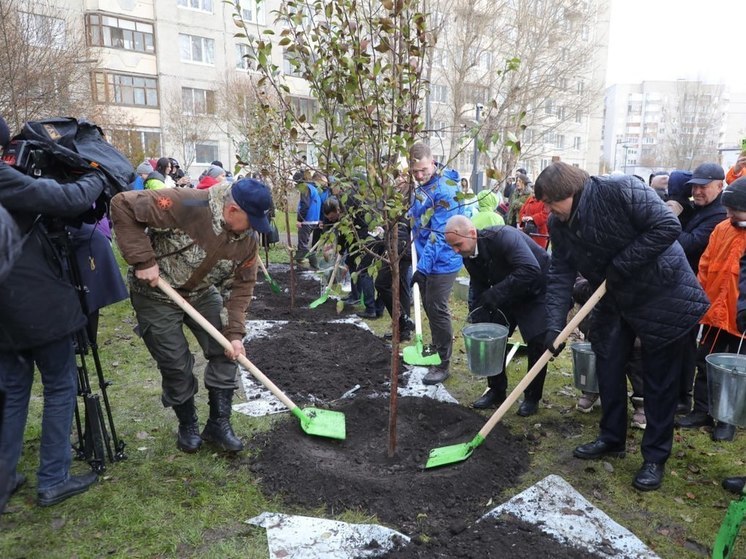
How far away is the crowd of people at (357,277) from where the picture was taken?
272 cm

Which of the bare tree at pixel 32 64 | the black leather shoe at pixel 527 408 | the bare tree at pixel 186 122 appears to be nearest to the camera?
the black leather shoe at pixel 527 408

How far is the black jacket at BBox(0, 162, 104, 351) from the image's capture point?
8.20 ft

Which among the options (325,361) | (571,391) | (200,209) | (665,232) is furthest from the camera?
(325,361)

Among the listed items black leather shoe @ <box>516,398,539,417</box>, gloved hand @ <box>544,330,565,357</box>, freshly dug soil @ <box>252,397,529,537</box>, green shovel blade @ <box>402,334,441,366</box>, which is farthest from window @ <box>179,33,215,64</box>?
gloved hand @ <box>544,330,565,357</box>

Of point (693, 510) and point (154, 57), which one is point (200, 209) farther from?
point (154, 57)

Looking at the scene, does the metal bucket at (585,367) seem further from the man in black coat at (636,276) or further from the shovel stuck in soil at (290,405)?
the shovel stuck in soil at (290,405)

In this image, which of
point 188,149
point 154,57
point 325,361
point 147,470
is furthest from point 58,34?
point 154,57

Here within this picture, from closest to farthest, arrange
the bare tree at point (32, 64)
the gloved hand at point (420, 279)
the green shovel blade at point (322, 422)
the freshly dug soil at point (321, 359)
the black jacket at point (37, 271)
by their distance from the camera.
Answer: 1. the black jacket at point (37, 271)
2. the green shovel blade at point (322, 422)
3. the freshly dug soil at point (321, 359)
4. the gloved hand at point (420, 279)
5. the bare tree at point (32, 64)

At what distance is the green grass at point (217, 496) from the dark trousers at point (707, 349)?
0.30 m

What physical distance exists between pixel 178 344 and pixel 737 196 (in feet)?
12.2

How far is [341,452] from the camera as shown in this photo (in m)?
3.71

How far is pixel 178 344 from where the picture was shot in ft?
11.1

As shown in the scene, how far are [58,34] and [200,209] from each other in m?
10.5

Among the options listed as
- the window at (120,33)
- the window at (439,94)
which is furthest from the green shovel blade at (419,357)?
the window at (120,33)
